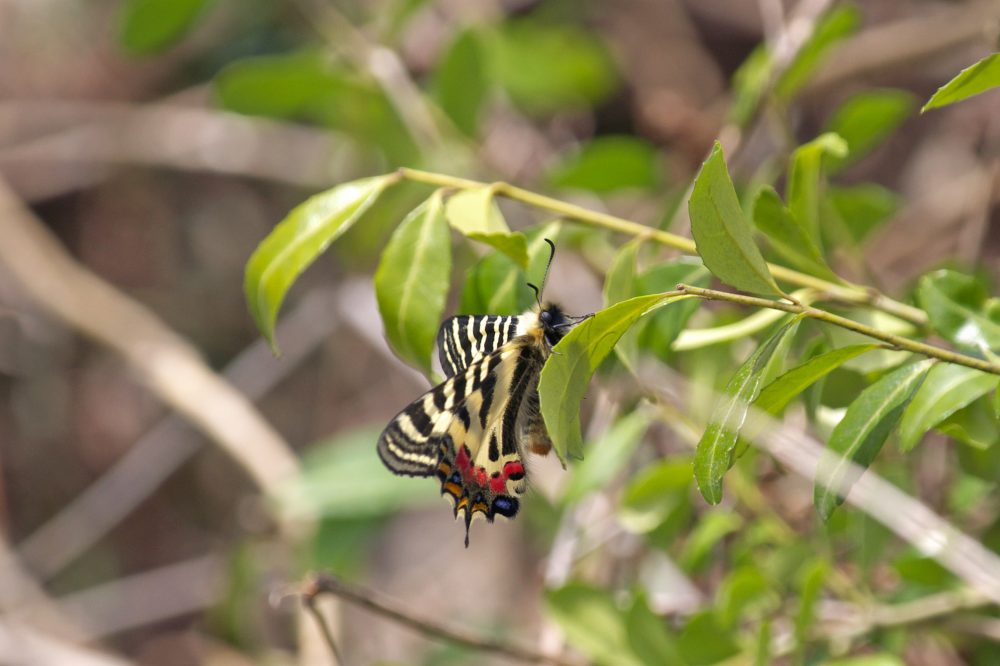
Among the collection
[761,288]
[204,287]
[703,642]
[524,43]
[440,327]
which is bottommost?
[703,642]

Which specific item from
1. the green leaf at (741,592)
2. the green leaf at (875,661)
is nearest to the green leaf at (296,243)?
the green leaf at (741,592)

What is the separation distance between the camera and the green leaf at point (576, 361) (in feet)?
2.06

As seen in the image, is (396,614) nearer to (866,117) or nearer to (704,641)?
(704,641)

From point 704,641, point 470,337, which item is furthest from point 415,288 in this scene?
point 704,641

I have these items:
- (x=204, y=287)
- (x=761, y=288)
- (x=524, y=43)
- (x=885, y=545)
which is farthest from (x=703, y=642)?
(x=204, y=287)

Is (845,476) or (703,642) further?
(703,642)

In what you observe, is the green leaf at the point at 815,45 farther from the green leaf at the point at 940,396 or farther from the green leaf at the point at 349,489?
the green leaf at the point at 349,489

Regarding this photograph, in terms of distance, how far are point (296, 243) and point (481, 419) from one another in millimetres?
240

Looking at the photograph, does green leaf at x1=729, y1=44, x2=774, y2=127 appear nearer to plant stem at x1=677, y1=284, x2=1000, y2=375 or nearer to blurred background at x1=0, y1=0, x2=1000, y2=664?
blurred background at x1=0, y1=0, x2=1000, y2=664

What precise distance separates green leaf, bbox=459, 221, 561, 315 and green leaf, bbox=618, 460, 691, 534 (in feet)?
1.08

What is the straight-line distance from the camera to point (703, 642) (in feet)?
3.42

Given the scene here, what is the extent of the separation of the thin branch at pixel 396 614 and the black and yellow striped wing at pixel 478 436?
0.41 feet

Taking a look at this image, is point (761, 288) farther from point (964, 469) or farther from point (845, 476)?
point (964, 469)

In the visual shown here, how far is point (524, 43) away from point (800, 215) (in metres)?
1.43
